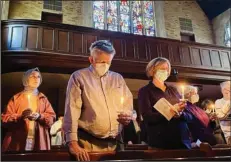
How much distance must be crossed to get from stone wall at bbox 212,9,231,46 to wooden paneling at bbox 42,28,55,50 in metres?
7.76

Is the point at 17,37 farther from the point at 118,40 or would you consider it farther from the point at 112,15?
the point at 112,15

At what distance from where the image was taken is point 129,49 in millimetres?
7555

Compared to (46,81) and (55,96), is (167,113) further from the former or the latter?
(55,96)

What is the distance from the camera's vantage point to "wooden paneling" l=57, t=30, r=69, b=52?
6816mm

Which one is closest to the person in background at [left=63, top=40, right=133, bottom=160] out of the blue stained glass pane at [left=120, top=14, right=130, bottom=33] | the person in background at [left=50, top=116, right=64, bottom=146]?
the person in background at [left=50, top=116, right=64, bottom=146]

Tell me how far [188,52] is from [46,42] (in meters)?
4.41

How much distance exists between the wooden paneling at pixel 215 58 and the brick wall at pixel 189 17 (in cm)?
277

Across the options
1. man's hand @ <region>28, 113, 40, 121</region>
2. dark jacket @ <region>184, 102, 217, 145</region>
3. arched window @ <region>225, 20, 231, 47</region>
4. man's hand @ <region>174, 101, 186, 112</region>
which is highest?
arched window @ <region>225, 20, 231, 47</region>

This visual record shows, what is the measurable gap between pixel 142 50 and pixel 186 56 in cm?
153

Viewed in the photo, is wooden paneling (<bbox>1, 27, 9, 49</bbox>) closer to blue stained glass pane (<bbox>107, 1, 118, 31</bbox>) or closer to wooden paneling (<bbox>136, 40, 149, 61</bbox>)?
wooden paneling (<bbox>136, 40, 149, 61</bbox>)

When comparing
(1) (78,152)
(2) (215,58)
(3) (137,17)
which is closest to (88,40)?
(2) (215,58)

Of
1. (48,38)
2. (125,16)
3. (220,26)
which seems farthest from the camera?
(220,26)

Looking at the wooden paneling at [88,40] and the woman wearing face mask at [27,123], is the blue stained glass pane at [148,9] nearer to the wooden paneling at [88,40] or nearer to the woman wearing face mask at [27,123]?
the wooden paneling at [88,40]

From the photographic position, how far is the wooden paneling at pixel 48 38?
6.68 m
